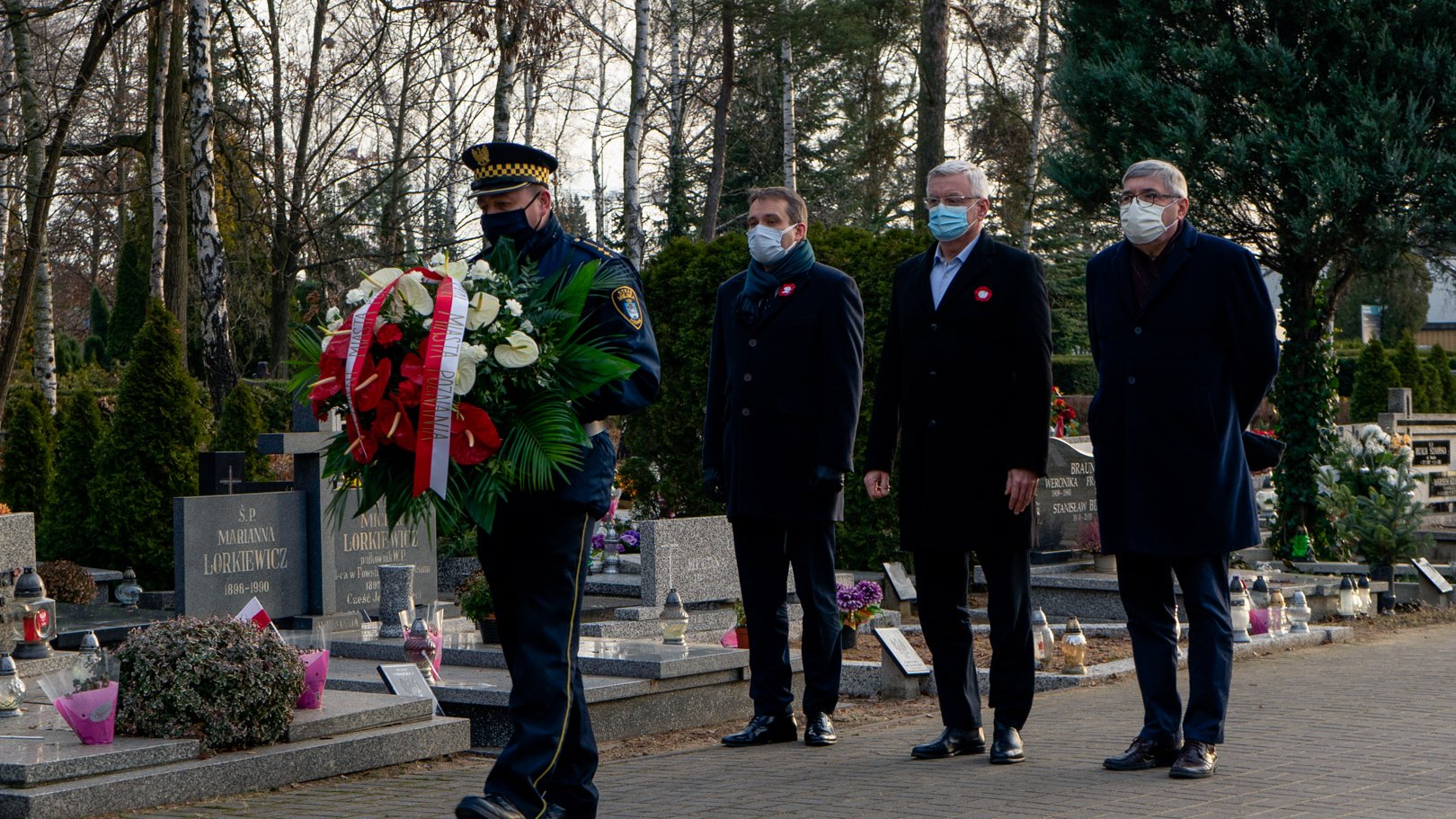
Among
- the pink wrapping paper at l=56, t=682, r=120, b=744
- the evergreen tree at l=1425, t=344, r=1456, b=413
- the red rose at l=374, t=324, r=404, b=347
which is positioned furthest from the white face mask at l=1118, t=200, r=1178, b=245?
the evergreen tree at l=1425, t=344, r=1456, b=413

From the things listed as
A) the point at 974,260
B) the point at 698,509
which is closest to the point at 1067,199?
the point at 698,509

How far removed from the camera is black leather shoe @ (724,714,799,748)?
616cm

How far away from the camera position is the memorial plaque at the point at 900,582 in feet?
35.0

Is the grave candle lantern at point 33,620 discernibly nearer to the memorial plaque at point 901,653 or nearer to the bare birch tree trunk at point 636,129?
the memorial plaque at point 901,653

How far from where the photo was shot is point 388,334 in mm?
4164

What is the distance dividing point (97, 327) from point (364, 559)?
41.6m

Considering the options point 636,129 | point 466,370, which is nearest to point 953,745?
point 466,370

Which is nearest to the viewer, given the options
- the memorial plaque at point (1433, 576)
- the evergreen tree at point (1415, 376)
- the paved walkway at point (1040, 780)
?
the paved walkway at point (1040, 780)

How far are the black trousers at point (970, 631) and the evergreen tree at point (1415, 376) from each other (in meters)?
25.2

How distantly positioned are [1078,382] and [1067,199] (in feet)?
67.9

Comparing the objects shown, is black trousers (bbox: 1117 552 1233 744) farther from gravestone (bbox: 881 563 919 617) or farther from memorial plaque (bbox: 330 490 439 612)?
memorial plaque (bbox: 330 490 439 612)

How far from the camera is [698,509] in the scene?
12.0m

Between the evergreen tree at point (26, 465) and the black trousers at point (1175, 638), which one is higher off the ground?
the evergreen tree at point (26, 465)

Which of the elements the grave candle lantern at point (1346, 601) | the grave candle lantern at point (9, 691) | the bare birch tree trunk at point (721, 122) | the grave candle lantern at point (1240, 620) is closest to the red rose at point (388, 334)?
the grave candle lantern at point (9, 691)
